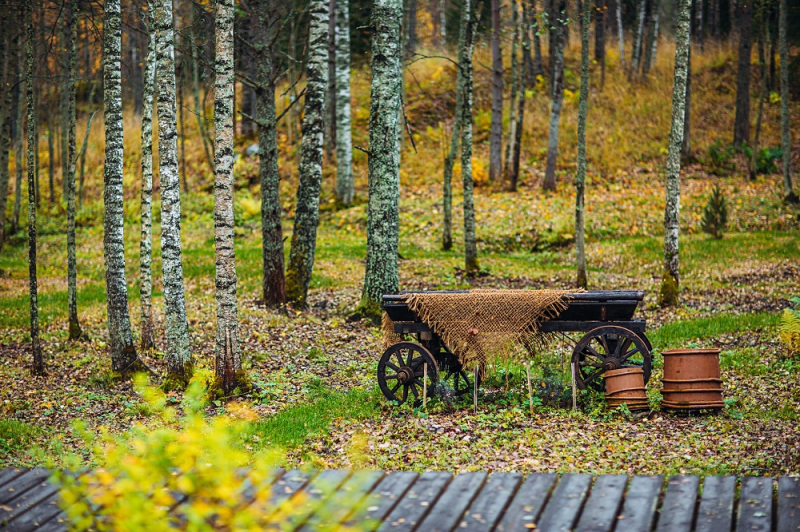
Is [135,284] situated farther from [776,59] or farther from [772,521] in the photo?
[776,59]

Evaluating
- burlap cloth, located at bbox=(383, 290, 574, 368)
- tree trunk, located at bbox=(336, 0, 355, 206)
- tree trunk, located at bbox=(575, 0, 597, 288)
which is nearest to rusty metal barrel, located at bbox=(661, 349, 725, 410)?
burlap cloth, located at bbox=(383, 290, 574, 368)

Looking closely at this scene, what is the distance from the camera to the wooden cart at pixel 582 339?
365 inches

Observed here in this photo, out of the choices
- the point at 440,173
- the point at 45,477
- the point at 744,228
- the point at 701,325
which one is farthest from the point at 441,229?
the point at 45,477

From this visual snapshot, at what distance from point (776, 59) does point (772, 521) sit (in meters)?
37.2

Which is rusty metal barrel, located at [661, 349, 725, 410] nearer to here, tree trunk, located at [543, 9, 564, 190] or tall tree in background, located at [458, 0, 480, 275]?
tall tree in background, located at [458, 0, 480, 275]

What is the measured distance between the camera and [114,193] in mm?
11641

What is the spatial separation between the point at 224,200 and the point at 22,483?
5200 millimetres

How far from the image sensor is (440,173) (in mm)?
29188

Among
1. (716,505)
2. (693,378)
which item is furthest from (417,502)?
(693,378)

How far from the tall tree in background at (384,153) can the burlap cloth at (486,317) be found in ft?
15.5

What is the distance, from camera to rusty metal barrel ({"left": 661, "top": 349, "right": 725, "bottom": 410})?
8727 millimetres

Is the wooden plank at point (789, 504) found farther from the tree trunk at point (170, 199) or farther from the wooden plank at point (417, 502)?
the tree trunk at point (170, 199)

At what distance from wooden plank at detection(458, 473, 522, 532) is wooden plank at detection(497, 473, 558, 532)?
0.18 ft

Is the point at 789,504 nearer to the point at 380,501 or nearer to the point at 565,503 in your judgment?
the point at 565,503
